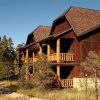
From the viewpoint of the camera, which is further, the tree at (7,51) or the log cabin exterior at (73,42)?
the tree at (7,51)

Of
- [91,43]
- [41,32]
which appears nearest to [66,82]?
[91,43]

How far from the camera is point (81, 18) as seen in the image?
38.9m

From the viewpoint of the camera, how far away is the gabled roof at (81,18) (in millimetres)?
36594

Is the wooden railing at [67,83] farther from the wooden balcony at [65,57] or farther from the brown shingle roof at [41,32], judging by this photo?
the brown shingle roof at [41,32]

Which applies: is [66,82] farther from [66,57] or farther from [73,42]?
[73,42]

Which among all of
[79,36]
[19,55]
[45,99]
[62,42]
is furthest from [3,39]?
Result: [45,99]

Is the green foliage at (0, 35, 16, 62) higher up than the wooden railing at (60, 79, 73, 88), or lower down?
higher up

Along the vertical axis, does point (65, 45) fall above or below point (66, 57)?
above

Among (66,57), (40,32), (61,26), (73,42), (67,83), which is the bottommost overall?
(67,83)

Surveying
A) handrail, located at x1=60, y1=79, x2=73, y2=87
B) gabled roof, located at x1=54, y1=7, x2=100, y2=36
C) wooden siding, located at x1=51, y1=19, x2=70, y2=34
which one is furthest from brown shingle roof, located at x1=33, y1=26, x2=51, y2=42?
handrail, located at x1=60, y1=79, x2=73, y2=87

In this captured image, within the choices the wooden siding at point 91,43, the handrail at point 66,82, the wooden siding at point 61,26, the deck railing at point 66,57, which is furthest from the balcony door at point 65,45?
the handrail at point 66,82

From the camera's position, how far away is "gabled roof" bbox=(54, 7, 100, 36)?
120 feet

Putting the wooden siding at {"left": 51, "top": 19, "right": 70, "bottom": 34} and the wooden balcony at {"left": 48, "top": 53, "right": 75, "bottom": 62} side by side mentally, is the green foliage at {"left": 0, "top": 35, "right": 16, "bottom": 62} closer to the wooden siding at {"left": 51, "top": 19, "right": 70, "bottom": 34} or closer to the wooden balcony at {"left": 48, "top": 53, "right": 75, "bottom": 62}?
the wooden siding at {"left": 51, "top": 19, "right": 70, "bottom": 34}

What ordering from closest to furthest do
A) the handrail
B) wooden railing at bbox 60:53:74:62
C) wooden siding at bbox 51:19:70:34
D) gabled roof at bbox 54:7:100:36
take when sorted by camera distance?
the handrail, wooden railing at bbox 60:53:74:62, gabled roof at bbox 54:7:100:36, wooden siding at bbox 51:19:70:34
